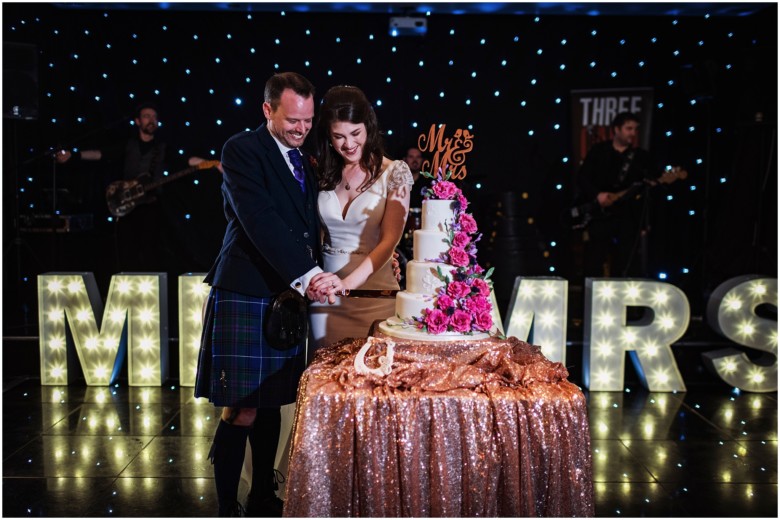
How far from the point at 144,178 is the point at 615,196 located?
409 cm

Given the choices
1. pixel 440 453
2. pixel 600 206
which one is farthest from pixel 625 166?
pixel 440 453

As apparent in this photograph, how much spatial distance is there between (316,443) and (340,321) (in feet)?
2.66

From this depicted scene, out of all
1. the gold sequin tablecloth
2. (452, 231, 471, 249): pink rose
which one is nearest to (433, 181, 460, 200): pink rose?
(452, 231, 471, 249): pink rose

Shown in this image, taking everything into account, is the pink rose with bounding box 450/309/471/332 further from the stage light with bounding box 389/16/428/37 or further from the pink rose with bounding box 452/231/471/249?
the stage light with bounding box 389/16/428/37

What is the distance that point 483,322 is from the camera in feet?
6.98

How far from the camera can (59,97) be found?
6.19 meters

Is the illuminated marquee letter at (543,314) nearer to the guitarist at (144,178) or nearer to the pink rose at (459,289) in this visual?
the pink rose at (459,289)

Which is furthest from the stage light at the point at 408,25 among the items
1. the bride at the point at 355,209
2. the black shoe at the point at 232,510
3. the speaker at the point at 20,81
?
the black shoe at the point at 232,510

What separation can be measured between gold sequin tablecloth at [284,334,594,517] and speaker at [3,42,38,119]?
4660 mm

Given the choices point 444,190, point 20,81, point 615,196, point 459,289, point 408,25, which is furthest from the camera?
point 615,196

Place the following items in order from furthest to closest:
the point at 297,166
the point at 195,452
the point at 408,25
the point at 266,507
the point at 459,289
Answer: the point at 408,25 → the point at 195,452 → the point at 266,507 → the point at 297,166 → the point at 459,289

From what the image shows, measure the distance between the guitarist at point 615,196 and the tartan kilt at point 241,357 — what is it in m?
4.40

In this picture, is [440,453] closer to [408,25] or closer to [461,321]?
[461,321]

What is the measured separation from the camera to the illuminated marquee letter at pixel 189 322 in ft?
14.7
